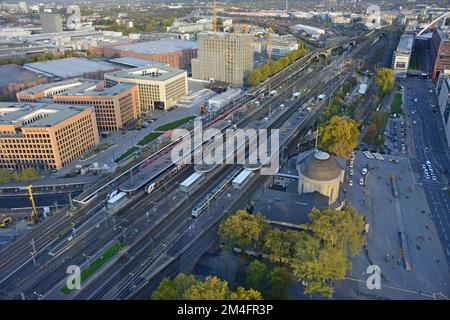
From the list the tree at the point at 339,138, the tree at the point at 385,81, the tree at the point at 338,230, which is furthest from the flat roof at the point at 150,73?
the tree at the point at 338,230

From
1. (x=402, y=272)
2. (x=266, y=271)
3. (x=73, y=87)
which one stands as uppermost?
(x=73, y=87)

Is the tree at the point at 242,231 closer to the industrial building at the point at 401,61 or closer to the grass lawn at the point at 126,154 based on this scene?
the grass lawn at the point at 126,154

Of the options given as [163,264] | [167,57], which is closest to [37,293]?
[163,264]

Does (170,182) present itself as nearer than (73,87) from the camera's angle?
Yes

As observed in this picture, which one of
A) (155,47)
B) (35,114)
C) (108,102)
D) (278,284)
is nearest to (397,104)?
(108,102)

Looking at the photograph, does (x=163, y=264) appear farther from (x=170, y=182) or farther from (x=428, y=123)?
(x=428, y=123)

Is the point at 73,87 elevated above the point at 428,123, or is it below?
above

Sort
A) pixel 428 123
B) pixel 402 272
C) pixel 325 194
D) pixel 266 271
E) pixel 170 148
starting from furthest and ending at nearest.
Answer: pixel 428 123 → pixel 170 148 → pixel 325 194 → pixel 402 272 → pixel 266 271
